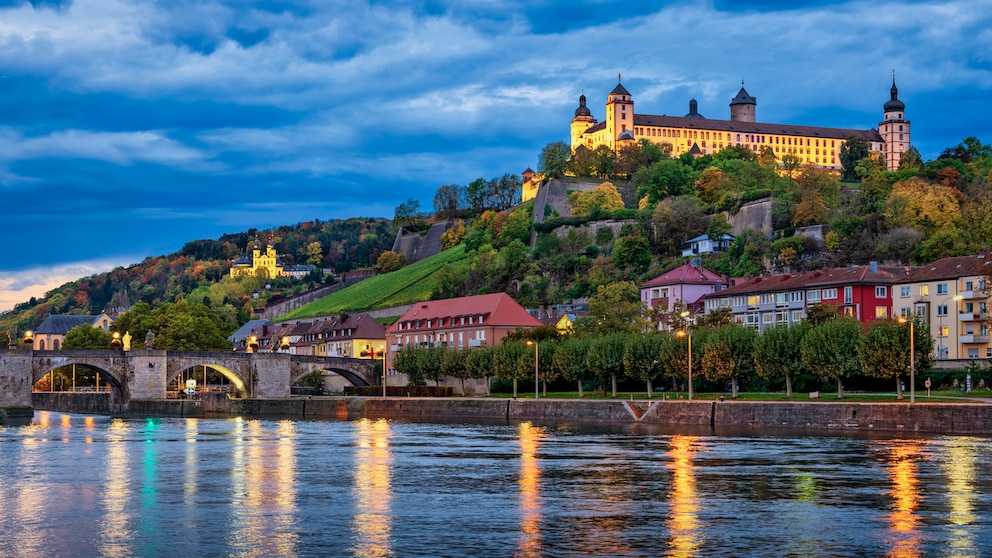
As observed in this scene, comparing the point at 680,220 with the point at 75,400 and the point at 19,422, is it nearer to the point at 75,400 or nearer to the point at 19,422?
the point at 75,400

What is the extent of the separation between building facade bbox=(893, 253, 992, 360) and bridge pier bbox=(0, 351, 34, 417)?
195 ft

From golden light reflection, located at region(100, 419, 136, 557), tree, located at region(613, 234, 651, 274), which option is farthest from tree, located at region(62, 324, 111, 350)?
golden light reflection, located at region(100, 419, 136, 557)

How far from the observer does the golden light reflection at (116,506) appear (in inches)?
1122

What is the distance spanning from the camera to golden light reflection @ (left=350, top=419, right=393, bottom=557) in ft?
93.9

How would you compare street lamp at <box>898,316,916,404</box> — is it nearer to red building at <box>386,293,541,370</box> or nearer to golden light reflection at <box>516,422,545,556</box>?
golden light reflection at <box>516,422,545,556</box>

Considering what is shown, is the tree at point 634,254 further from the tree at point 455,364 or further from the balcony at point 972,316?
the balcony at point 972,316

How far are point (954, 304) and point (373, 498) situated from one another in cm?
6325

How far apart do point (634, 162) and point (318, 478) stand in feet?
492

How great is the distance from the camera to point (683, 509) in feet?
111

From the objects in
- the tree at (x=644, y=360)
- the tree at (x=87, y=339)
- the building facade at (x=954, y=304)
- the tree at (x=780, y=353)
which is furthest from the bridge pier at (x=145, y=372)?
the building facade at (x=954, y=304)

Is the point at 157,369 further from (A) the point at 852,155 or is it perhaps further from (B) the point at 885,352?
(A) the point at 852,155

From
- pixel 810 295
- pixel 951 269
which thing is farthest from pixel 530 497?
pixel 810 295

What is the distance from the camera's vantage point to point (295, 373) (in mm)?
106000

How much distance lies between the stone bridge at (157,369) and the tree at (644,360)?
3491 centimetres
